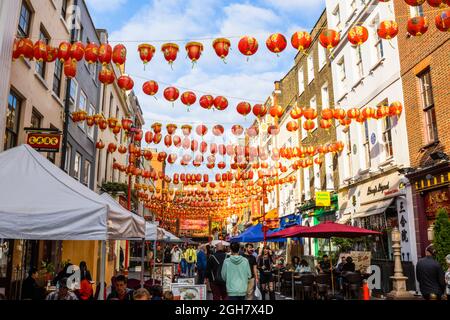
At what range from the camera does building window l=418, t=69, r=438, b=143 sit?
46.5 feet

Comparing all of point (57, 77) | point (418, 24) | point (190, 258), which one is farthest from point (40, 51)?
point (190, 258)

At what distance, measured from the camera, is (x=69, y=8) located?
717 inches

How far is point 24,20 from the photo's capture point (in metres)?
13.4

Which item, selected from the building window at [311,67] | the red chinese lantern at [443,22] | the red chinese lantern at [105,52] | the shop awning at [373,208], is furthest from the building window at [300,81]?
the red chinese lantern at [105,52]

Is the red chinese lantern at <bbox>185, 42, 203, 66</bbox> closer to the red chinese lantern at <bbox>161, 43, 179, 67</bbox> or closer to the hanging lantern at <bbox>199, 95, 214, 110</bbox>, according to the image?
the red chinese lantern at <bbox>161, 43, 179, 67</bbox>

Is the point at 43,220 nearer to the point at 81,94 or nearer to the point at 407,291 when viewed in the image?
the point at 407,291

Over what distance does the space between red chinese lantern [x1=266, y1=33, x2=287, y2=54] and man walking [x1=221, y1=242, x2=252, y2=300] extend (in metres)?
5.18

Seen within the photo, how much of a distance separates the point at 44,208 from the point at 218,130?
1180 cm

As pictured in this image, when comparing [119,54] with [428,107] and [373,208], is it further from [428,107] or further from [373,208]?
[373,208]

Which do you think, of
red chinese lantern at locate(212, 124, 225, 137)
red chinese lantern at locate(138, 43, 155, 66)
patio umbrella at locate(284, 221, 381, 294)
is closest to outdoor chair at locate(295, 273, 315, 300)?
patio umbrella at locate(284, 221, 381, 294)

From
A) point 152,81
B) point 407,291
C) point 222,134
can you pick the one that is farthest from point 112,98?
point 407,291

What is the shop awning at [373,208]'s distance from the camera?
15.9 m

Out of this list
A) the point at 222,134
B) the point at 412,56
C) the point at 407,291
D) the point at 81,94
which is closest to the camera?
the point at 407,291
